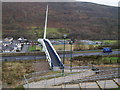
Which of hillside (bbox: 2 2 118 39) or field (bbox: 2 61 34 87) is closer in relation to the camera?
field (bbox: 2 61 34 87)

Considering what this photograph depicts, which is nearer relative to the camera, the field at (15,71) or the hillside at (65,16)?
the field at (15,71)

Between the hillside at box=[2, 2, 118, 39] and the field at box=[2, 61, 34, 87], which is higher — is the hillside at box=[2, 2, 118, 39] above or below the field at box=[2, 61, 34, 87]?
above

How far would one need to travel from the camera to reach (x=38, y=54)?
1322 centimetres

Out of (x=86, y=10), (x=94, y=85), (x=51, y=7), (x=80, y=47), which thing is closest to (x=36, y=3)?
(x=51, y=7)

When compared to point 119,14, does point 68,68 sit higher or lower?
lower

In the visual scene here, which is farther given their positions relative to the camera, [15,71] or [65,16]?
[65,16]

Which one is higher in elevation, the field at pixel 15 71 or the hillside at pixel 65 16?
the hillside at pixel 65 16

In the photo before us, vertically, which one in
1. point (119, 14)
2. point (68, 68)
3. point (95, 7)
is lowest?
point (68, 68)

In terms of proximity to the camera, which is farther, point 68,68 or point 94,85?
point 68,68

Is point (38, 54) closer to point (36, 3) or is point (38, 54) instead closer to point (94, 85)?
point (94, 85)

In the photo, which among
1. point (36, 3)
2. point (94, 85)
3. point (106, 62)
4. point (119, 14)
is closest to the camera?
point (94, 85)

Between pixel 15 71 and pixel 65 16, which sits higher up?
pixel 65 16

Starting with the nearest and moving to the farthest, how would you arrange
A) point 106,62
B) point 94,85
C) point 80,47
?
point 94,85
point 106,62
point 80,47

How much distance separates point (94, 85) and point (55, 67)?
150 inches
